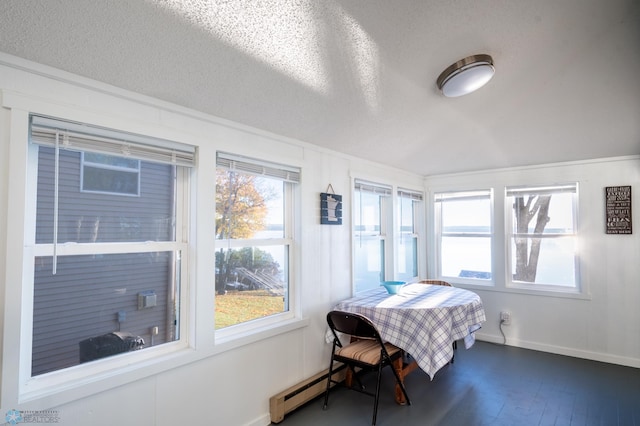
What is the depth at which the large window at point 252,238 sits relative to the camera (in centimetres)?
239

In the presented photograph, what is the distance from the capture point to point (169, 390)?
1.95 meters

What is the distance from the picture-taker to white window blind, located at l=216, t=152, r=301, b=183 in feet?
7.72

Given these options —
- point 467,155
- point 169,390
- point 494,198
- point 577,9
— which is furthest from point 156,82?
point 494,198

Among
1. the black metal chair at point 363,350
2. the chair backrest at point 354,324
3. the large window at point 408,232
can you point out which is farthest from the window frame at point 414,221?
the chair backrest at point 354,324

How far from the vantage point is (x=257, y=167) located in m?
2.58

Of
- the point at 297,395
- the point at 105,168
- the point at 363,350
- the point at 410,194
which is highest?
the point at 410,194

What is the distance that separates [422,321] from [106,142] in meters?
2.45

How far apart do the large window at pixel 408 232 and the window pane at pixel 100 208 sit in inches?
114

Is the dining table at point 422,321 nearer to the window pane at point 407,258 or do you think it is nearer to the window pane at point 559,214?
the window pane at point 407,258

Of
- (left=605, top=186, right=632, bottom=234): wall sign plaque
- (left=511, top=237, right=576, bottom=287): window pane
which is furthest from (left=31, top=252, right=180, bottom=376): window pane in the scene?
(left=605, top=186, right=632, bottom=234): wall sign plaque

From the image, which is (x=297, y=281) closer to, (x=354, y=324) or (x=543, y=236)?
(x=354, y=324)

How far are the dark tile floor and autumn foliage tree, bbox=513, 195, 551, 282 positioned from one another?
3.42 ft

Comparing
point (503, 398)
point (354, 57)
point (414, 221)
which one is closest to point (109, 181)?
point (354, 57)

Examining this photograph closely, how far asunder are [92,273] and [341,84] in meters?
1.87
